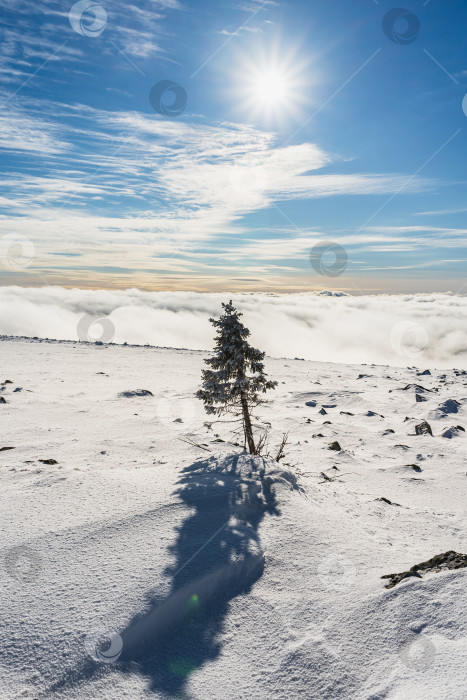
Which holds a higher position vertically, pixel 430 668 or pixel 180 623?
pixel 430 668

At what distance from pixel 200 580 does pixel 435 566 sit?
11.3ft

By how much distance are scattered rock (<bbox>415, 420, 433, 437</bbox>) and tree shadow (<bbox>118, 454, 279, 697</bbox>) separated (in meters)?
10.8

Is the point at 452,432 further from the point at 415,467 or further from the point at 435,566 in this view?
the point at 435,566

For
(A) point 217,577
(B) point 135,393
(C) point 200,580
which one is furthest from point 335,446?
(B) point 135,393

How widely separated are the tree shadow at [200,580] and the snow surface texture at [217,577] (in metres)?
0.02

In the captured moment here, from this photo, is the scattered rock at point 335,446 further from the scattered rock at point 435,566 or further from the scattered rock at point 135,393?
the scattered rock at point 135,393

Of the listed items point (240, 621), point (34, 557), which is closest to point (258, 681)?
point (240, 621)

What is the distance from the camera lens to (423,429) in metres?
16.9

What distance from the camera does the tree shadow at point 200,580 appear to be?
15.7ft

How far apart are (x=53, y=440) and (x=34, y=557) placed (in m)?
6.90

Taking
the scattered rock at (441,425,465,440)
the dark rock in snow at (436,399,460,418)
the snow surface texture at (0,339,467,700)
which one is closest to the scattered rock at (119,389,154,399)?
the snow surface texture at (0,339,467,700)

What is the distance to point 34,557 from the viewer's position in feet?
19.5

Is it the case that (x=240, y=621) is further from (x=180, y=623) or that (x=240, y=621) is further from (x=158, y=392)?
(x=158, y=392)

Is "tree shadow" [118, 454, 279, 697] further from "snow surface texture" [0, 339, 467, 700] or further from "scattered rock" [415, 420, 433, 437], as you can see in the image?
"scattered rock" [415, 420, 433, 437]
